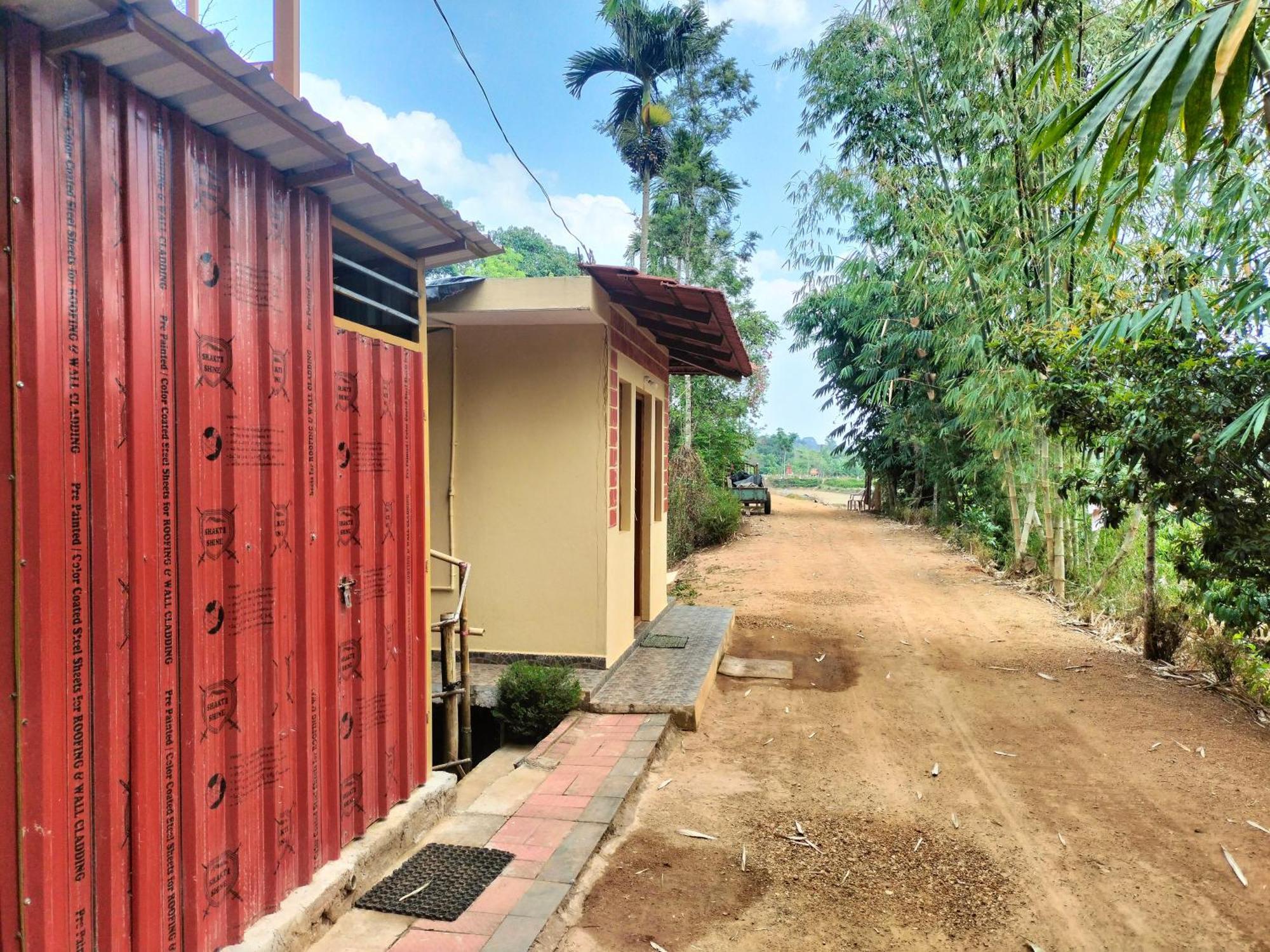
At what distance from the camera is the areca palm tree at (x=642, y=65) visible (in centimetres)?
1423

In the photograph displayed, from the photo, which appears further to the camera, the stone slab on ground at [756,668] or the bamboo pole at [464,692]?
the stone slab on ground at [756,668]

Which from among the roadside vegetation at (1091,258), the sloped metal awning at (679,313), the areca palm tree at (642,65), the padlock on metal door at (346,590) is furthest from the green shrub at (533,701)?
the areca palm tree at (642,65)

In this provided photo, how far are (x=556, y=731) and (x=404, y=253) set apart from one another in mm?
2867

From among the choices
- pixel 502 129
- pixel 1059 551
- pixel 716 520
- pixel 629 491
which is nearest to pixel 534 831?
pixel 629 491

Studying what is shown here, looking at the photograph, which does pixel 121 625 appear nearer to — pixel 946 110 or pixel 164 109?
pixel 164 109

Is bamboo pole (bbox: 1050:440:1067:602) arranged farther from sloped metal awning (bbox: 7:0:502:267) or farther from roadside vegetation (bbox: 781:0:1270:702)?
sloped metal awning (bbox: 7:0:502:267)

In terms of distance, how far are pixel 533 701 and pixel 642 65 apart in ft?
43.6

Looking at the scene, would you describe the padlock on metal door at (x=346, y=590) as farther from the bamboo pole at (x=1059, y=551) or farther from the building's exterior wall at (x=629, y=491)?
the bamboo pole at (x=1059, y=551)

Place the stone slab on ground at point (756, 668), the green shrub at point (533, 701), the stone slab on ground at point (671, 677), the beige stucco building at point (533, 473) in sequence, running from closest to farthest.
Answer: the green shrub at point (533, 701)
the stone slab on ground at point (671, 677)
the beige stucco building at point (533, 473)
the stone slab on ground at point (756, 668)

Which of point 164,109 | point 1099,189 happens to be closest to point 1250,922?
point 1099,189

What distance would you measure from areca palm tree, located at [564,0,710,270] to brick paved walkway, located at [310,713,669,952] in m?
11.4

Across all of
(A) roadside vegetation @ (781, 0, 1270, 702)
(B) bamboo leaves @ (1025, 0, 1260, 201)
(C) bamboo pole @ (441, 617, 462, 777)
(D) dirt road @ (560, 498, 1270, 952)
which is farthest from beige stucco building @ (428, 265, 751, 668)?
(B) bamboo leaves @ (1025, 0, 1260, 201)

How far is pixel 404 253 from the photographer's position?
3475mm

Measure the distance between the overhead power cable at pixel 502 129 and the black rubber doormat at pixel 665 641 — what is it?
327cm
